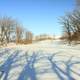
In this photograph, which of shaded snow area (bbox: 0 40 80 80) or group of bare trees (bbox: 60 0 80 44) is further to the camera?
group of bare trees (bbox: 60 0 80 44)

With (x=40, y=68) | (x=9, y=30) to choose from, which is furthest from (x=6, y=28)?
(x=40, y=68)

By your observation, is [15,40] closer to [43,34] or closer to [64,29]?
[64,29]

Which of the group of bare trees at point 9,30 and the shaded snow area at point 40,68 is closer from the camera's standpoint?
the shaded snow area at point 40,68

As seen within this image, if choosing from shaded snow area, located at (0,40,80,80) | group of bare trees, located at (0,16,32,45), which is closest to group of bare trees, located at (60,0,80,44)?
group of bare trees, located at (0,16,32,45)

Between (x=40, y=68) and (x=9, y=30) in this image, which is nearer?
(x=40, y=68)

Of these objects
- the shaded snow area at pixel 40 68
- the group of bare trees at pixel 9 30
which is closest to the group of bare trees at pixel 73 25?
the group of bare trees at pixel 9 30

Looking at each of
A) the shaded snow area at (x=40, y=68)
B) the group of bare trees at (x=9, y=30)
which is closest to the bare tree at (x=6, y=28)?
the group of bare trees at (x=9, y=30)

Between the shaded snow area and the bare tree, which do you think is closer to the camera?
the shaded snow area

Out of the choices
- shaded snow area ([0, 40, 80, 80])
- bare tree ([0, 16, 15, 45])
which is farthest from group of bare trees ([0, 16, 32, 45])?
shaded snow area ([0, 40, 80, 80])

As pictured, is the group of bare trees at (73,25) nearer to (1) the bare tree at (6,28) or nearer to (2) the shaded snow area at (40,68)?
(1) the bare tree at (6,28)

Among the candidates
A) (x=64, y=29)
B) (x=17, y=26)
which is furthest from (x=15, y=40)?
(x=64, y=29)

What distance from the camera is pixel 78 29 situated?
51.7 m

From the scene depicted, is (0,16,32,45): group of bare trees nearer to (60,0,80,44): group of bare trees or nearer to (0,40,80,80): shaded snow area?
(60,0,80,44): group of bare trees

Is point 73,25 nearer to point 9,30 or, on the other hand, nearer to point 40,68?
point 9,30
